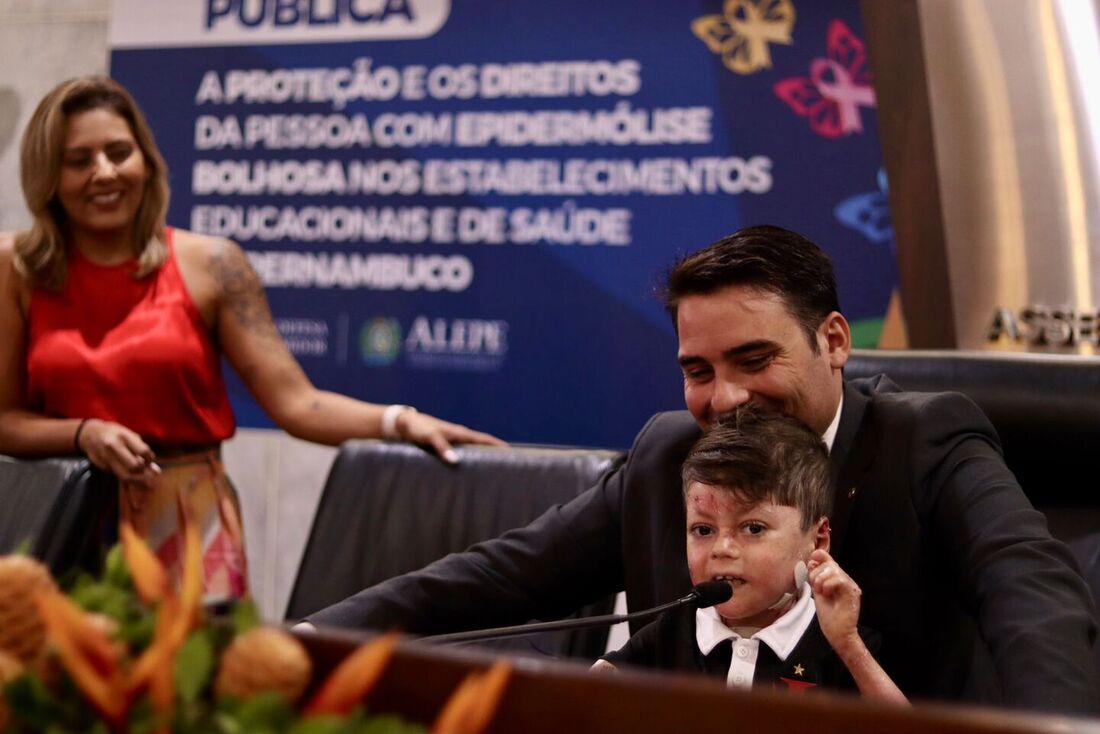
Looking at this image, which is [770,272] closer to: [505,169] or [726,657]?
[726,657]

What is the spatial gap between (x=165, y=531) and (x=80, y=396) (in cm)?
34

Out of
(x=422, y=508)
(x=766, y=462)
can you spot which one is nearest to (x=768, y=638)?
(x=766, y=462)

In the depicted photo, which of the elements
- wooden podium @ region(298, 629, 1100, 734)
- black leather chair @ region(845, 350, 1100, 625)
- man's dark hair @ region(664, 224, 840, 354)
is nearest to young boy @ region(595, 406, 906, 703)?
man's dark hair @ region(664, 224, 840, 354)

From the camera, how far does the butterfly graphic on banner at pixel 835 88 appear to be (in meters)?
3.12

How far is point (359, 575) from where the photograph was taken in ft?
6.82

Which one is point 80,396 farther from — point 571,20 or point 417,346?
point 571,20

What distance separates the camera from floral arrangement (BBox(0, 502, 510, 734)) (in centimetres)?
55

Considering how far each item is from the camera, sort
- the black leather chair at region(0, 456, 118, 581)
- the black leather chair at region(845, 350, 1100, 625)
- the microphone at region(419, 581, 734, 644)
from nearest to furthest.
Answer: the microphone at region(419, 581, 734, 644)
the black leather chair at region(845, 350, 1100, 625)
the black leather chair at region(0, 456, 118, 581)

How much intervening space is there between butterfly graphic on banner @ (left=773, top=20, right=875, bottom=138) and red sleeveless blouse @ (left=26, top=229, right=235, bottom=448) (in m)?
1.52

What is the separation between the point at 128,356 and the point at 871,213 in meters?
1.71

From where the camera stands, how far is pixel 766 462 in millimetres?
1473

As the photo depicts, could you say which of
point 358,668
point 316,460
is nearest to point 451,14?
point 316,460

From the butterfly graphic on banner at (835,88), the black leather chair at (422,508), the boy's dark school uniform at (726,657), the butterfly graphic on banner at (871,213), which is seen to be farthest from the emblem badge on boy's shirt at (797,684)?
the butterfly graphic on banner at (835,88)

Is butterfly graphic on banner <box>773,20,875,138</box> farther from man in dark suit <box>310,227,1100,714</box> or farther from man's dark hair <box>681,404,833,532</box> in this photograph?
man's dark hair <box>681,404,833,532</box>
